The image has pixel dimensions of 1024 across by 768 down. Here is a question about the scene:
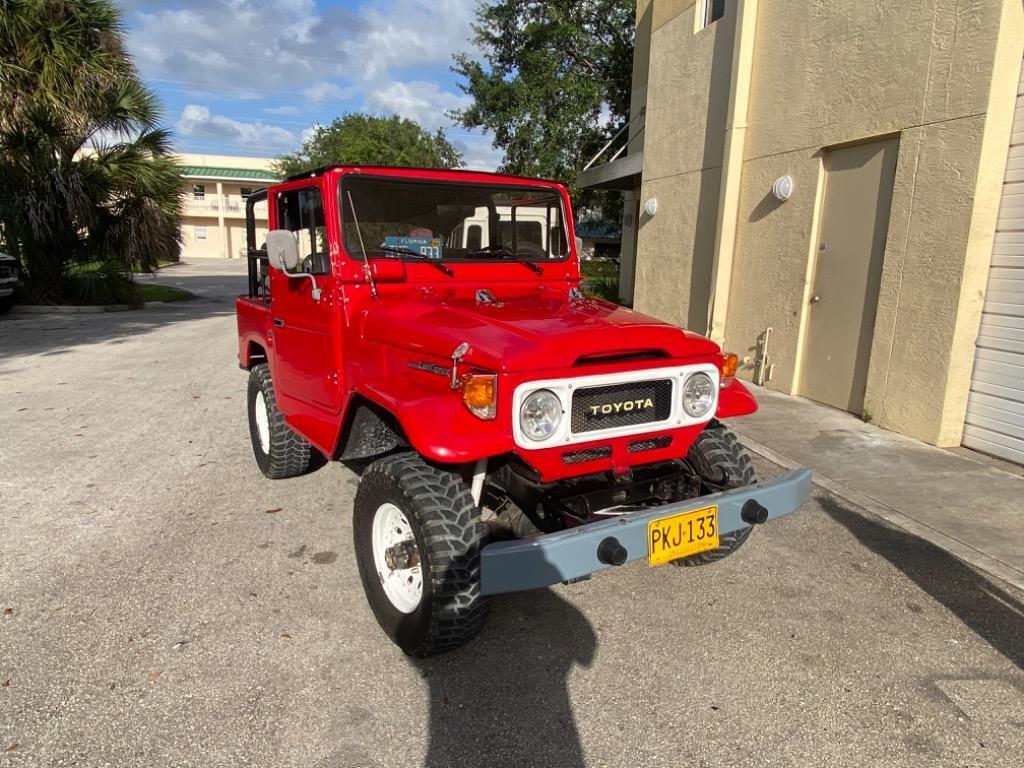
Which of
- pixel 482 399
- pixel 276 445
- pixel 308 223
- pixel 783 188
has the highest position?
pixel 783 188

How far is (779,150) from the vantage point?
7.85m

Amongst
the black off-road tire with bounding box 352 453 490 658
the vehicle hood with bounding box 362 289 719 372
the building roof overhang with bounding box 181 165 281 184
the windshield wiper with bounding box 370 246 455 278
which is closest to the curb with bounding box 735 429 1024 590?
the vehicle hood with bounding box 362 289 719 372

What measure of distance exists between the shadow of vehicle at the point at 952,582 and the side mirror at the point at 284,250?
362 centimetres

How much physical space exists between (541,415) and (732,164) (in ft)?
22.7

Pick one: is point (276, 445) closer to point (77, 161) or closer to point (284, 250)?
point (284, 250)

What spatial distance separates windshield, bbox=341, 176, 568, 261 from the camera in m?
3.63

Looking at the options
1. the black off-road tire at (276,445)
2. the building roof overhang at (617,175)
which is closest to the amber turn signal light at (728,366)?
the black off-road tire at (276,445)

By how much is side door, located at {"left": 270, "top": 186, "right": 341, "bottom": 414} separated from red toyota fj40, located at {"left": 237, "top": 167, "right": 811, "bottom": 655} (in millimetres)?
16

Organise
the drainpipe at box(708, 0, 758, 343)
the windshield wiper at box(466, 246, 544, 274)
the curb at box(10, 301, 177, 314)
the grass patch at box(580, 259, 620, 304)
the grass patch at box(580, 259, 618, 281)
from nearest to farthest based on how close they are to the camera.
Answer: the windshield wiper at box(466, 246, 544, 274) < the drainpipe at box(708, 0, 758, 343) < the curb at box(10, 301, 177, 314) < the grass patch at box(580, 259, 620, 304) < the grass patch at box(580, 259, 618, 281)

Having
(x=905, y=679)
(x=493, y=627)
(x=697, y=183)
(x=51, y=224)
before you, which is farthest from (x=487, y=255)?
(x=51, y=224)

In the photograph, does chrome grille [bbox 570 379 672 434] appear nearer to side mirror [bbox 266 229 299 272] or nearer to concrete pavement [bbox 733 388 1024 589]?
side mirror [bbox 266 229 299 272]

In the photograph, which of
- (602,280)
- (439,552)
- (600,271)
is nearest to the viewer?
(439,552)

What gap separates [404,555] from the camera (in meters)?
2.92

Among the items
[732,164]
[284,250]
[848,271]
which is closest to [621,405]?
[284,250]
